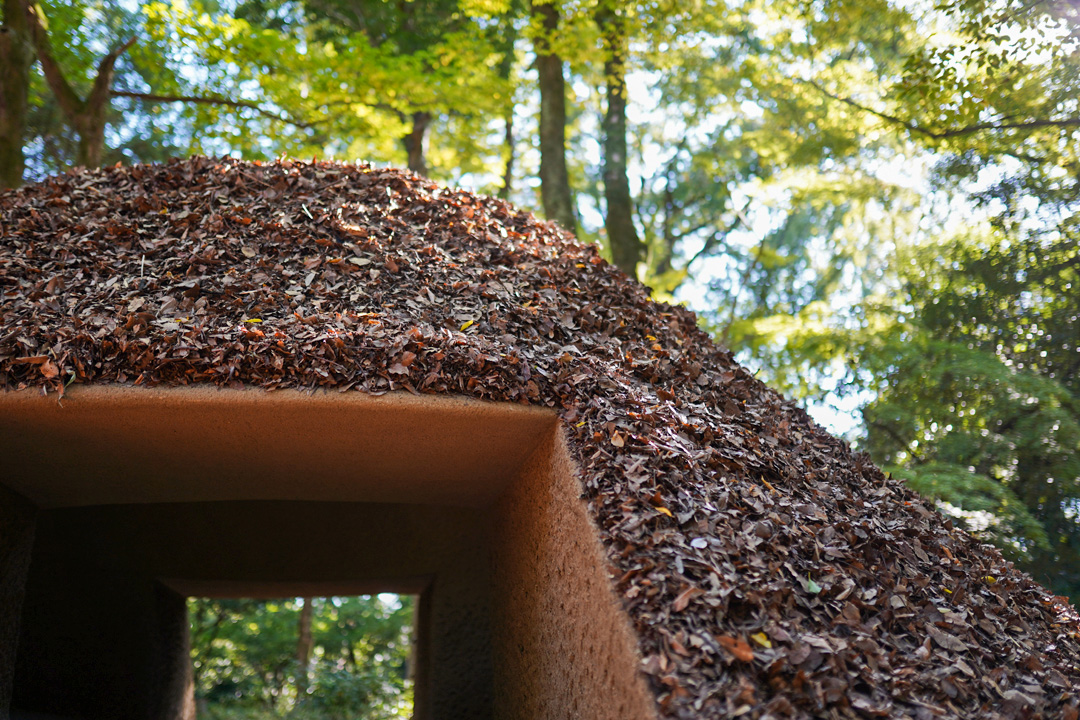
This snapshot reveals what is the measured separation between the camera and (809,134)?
10.2m

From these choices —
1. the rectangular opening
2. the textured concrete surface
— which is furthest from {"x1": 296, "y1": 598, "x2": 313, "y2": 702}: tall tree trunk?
the textured concrete surface

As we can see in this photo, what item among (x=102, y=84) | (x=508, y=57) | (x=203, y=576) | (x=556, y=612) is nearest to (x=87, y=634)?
(x=203, y=576)

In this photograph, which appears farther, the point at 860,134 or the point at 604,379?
the point at 860,134

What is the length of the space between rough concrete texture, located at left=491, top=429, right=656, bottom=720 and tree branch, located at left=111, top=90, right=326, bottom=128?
6291 millimetres

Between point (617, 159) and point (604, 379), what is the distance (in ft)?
19.8

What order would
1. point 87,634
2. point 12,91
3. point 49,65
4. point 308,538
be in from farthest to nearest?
point 49,65 < point 12,91 < point 308,538 < point 87,634

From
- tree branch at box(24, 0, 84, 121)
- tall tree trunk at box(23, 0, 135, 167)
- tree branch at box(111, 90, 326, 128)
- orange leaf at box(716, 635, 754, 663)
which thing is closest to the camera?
orange leaf at box(716, 635, 754, 663)

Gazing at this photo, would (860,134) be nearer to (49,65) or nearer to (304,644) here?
(49,65)

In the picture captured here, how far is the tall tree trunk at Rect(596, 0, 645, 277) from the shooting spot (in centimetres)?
826

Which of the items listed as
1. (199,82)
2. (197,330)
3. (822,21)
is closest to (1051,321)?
(822,21)

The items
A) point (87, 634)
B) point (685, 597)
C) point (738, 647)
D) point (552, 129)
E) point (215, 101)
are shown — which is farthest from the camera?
point (552, 129)

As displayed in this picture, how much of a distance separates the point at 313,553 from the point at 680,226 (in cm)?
1277

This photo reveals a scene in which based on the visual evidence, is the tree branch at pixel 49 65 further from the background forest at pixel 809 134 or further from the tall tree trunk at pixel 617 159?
the tall tree trunk at pixel 617 159

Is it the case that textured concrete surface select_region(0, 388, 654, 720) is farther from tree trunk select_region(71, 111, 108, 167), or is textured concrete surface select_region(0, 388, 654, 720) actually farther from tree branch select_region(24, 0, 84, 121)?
tree branch select_region(24, 0, 84, 121)
